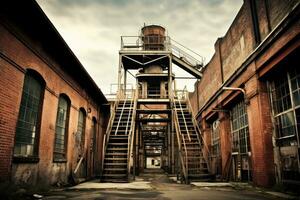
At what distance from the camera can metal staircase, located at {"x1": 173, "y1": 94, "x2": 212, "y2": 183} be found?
10852 millimetres

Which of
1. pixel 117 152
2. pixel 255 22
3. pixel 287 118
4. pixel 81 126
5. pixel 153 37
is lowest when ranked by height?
pixel 117 152

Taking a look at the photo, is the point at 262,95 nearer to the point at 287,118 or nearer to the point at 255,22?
the point at 287,118

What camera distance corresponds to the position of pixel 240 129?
11.9m

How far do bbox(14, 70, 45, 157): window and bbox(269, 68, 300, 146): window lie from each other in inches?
342

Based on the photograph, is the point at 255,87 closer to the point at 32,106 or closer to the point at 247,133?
the point at 247,133

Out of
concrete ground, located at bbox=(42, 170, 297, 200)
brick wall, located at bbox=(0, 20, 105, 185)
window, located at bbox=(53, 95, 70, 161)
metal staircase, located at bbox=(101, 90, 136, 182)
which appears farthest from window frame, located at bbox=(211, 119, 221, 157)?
window, located at bbox=(53, 95, 70, 161)

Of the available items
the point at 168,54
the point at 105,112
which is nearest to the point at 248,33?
the point at 168,54

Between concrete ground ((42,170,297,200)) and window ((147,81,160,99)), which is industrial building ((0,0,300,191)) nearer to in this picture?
concrete ground ((42,170,297,200))

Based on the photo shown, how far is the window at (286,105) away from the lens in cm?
769

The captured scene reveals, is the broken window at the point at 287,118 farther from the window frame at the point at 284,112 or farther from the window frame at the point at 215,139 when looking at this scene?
the window frame at the point at 215,139

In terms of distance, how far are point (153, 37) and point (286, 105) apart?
1429cm

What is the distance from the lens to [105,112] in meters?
19.3

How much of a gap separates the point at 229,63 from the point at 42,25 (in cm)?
913

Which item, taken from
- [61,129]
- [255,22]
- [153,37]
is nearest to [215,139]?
[255,22]
